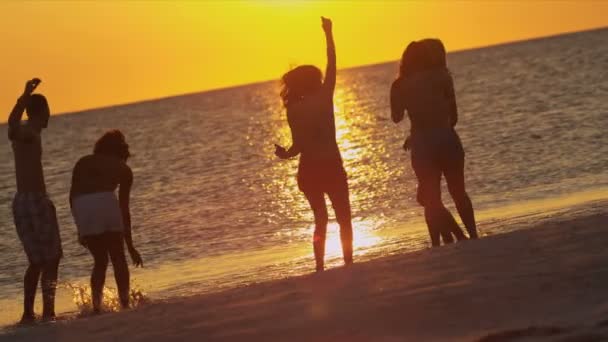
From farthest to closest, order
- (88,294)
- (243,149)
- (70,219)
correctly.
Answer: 1. (243,149)
2. (70,219)
3. (88,294)

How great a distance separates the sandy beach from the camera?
6.67 m

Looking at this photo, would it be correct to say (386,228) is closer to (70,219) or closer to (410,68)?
(410,68)

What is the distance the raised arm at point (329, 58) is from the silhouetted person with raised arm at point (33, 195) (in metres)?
2.18

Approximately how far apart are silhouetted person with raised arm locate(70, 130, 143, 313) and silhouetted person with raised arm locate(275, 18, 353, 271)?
1.32 meters

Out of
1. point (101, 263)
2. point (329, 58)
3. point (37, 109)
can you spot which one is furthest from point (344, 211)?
point (37, 109)

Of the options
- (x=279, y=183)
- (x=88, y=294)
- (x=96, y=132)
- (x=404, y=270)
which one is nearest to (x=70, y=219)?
(x=279, y=183)

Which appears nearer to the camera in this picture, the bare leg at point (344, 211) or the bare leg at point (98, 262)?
the bare leg at point (344, 211)

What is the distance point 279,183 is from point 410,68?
842 inches

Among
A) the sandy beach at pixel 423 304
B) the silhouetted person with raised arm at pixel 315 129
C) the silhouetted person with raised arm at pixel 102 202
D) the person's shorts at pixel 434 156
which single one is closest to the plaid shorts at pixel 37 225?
the silhouetted person with raised arm at pixel 102 202

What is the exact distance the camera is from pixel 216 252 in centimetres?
1689

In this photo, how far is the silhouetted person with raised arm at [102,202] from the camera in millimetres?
9688

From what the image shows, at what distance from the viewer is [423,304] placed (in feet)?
23.7

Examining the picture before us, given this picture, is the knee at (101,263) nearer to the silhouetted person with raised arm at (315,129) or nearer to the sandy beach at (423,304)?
the sandy beach at (423,304)

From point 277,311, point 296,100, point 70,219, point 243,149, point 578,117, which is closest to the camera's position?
point 277,311
